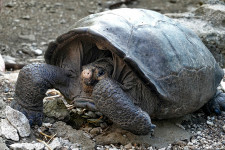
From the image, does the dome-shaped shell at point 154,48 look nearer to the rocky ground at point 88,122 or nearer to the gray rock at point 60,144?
the rocky ground at point 88,122

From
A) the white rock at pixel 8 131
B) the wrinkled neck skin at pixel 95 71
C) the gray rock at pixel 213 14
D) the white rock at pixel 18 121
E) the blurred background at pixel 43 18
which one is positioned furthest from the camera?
the blurred background at pixel 43 18

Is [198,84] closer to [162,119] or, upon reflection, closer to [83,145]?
[162,119]

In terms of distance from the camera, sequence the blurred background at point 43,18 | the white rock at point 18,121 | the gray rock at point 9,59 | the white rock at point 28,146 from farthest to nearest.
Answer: the blurred background at point 43,18 < the gray rock at point 9,59 < the white rock at point 18,121 < the white rock at point 28,146

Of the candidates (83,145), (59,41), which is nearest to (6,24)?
(59,41)

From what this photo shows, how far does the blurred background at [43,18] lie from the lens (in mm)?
5801

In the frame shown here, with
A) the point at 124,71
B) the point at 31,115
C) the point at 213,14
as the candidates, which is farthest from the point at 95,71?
the point at 213,14

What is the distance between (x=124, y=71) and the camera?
2906 millimetres

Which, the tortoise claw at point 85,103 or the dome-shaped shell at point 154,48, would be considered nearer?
the dome-shaped shell at point 154,48

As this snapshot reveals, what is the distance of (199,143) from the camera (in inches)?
119

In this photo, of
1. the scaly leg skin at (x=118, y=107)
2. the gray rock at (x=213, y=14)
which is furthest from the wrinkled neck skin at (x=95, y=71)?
the gray rock at (x=213, y=14)

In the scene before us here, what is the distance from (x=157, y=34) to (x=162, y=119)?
84 centimetres

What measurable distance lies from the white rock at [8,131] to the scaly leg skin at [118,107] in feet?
2.08

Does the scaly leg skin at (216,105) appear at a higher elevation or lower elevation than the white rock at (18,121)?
lower

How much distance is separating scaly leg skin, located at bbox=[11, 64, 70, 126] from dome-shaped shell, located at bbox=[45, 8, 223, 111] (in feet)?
0.90
